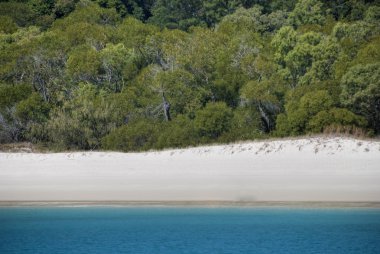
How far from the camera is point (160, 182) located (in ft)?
88.8

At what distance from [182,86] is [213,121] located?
3195 mm

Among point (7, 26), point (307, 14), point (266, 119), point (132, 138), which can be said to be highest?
point (307, 14)

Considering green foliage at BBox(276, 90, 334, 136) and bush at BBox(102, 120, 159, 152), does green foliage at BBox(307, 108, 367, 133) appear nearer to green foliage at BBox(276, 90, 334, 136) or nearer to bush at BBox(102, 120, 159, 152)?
green foliage at BBox(276, 90, 334, 136)

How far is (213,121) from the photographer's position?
128ft

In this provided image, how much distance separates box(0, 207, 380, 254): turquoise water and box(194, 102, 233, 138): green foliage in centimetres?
1395

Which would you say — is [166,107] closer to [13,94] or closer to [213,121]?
[213,121]

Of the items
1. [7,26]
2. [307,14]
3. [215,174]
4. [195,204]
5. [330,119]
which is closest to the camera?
[195,204]

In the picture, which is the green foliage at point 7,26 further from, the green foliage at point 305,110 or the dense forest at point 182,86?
the green foliage at point 305,110

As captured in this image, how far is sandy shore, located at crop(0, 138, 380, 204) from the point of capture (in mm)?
25328

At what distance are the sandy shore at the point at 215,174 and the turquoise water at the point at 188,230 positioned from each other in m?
0.86

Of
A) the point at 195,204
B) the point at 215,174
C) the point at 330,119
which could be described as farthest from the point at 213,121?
the point at 195,204

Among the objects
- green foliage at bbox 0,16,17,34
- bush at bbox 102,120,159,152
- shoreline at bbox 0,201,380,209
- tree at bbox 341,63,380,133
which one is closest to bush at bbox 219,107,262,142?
bush at bbox 102,120,159,152

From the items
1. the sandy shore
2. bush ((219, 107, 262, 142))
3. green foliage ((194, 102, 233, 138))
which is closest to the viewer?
the sandy shore

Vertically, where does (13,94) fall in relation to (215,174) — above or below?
above
